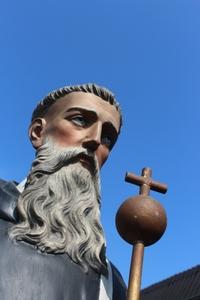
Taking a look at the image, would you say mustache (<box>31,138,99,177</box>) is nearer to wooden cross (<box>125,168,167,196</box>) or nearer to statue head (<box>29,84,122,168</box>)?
statue head (<box>29,84,122,168</box>)

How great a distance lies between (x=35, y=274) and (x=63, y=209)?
347 millimetres

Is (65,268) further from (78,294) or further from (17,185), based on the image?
(17,185)

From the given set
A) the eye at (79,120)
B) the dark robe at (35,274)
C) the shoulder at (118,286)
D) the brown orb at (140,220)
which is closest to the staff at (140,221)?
the brown orb at (140,220)

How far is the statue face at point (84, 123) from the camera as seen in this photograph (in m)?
2.70

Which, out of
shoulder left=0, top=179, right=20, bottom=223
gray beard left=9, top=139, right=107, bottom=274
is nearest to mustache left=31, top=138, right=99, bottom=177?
gray beard left=9, top=139, right=107, bottom=274

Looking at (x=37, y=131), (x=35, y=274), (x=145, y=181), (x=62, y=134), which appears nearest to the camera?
(x=35, y=274)

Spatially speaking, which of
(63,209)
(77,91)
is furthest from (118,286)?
(77,91)

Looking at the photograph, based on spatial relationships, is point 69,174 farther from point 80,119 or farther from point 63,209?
point 80,119

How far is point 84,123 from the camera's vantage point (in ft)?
9.07

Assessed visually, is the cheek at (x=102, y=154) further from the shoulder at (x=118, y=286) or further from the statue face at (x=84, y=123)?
the shoulder at (x=118, y=286)

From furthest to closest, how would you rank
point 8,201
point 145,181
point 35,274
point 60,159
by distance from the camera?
point 60,159 < point 145,181 < point 8,201 < point 35,274

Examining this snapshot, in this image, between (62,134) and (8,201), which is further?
(62,134)

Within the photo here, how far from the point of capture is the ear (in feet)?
9.37

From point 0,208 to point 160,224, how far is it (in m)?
0.68
